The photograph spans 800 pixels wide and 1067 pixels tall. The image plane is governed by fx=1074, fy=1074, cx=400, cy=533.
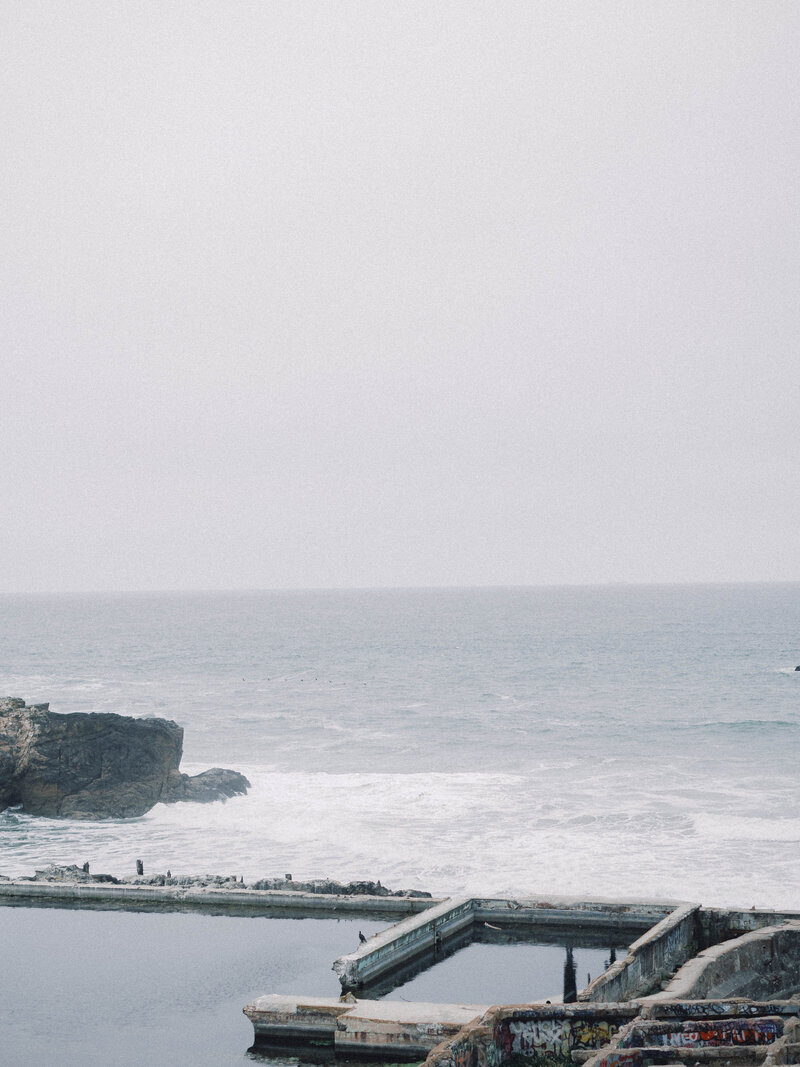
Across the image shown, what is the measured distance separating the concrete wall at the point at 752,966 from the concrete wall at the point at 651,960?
500mm

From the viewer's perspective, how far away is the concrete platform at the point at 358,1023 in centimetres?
1490

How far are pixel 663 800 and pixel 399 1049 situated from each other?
104 ft

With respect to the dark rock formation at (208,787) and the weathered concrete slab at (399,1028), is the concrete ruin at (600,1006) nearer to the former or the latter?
the weathered concrete slab at (399,1028)

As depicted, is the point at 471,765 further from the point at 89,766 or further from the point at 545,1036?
the point at 545,1036

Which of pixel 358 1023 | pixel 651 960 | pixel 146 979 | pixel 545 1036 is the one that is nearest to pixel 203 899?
pixel 146 979

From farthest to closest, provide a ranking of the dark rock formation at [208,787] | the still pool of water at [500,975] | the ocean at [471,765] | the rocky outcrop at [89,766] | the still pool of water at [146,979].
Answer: the dark rock formation at [208,787]
the rocky outcrop at [89,766]
the ocean at [471,765]
the still pool of water at [500,975]
the still pool of water at [146,979]

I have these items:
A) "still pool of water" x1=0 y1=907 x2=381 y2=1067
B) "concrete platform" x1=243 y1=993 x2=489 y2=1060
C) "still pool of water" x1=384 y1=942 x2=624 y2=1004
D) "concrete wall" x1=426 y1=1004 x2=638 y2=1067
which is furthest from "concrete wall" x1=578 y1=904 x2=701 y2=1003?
"still pool of water" x1=0 y1=907 x2=381 y2=1067

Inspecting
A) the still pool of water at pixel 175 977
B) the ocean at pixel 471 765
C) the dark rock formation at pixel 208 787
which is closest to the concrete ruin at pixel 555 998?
the still pool of water at pixel 175 977

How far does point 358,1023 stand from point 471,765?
Answer: 4053 cm

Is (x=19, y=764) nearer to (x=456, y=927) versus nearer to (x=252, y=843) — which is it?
(x=252, y=843)

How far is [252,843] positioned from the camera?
3803 cm

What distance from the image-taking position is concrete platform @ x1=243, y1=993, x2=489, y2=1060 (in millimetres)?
14898

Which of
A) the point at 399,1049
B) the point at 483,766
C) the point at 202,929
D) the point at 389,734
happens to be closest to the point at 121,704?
the point at 389,734

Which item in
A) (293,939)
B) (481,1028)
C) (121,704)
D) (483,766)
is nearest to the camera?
(481,1028)
